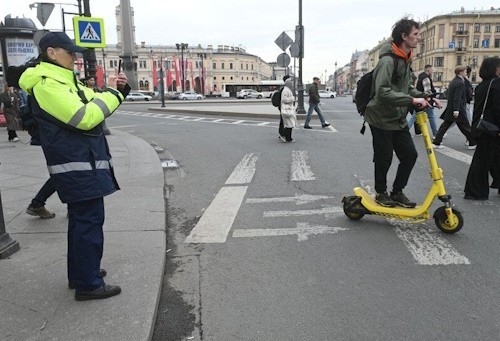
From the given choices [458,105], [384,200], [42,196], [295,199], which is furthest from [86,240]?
[458,105]

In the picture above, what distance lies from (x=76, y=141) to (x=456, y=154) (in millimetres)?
8302

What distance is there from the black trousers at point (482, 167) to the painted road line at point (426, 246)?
59.0 inches

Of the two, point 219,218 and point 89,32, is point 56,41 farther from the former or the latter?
point 89,32

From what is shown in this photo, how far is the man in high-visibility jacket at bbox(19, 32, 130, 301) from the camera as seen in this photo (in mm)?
2582

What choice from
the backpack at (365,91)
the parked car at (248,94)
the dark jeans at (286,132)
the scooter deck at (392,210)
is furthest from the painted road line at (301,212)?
the parked car at (248,94)

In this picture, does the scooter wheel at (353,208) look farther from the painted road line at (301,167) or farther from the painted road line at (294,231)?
the painted road line at (301,167)

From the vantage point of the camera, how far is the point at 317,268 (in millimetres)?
3562

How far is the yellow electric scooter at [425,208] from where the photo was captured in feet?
13.6

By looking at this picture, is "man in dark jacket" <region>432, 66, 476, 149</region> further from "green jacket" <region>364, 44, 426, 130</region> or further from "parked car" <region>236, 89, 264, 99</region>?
"parked car" <region>236, 89, 264, 99</region>

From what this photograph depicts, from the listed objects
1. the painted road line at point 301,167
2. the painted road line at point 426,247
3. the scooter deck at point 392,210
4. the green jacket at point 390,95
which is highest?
the green jacket at point 390,95

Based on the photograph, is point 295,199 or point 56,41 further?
point 295,199

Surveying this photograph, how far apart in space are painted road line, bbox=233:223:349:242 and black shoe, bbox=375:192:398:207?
513 millimetres

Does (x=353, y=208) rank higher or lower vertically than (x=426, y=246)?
higher

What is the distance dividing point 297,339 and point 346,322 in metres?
0.38
